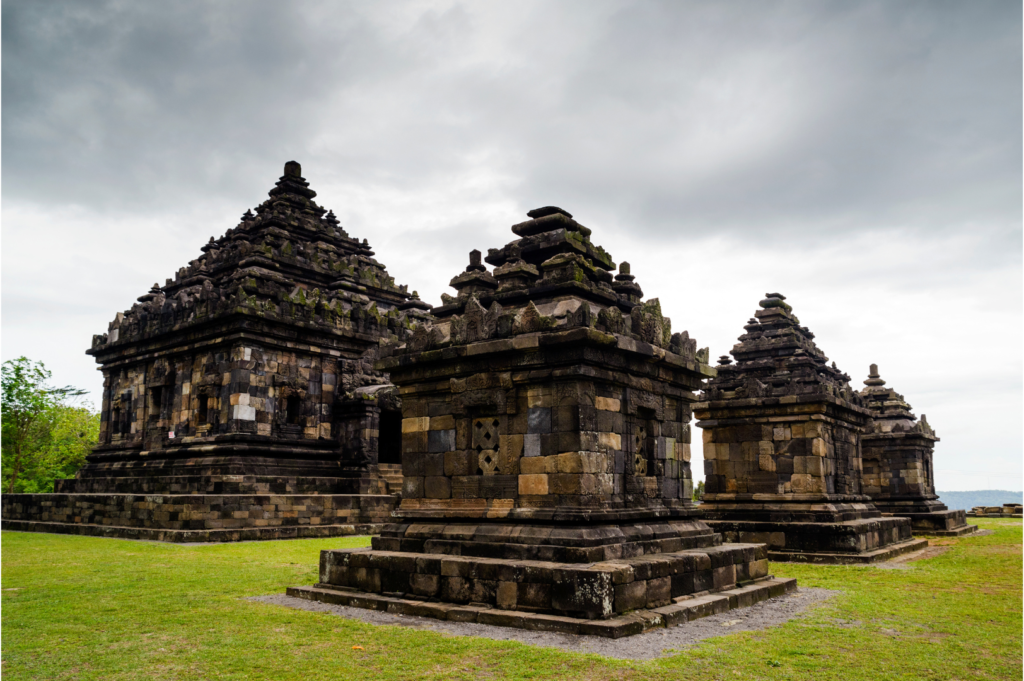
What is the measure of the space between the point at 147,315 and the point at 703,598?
2343 cm

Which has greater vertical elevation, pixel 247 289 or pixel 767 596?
pixel 247 289

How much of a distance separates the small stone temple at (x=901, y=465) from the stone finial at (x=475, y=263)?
19113 millimetres

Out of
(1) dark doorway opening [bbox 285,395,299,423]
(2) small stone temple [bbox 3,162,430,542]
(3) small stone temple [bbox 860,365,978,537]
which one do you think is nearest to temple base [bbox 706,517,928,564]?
(3) small stone temple [bbox 860,365,978,537]

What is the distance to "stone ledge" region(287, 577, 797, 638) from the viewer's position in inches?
320

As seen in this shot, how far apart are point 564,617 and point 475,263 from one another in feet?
20.1

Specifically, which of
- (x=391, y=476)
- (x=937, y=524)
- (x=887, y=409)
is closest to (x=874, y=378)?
(x=887, y=409)

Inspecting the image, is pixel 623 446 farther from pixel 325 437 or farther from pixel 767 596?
pixel 325 437

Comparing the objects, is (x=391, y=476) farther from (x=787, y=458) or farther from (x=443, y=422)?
(x=443, y=422)

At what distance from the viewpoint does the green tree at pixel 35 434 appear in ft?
134

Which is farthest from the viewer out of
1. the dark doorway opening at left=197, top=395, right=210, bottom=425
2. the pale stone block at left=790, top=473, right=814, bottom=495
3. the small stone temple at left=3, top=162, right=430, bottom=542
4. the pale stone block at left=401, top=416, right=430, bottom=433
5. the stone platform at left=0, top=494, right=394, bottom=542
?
the dark doorway opening at left=197, top=395, right=210, bottom=425

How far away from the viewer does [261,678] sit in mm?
6656

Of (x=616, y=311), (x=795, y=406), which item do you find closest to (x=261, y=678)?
(x=616, y=311)

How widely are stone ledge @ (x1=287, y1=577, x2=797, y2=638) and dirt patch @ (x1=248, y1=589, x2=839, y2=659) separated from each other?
82 millimetres

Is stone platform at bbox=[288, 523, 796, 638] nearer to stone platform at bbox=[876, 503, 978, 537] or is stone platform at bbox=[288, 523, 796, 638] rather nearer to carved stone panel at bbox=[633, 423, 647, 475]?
carved stone panel at bbox=[633, 423, 647, 475]
